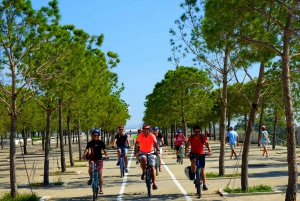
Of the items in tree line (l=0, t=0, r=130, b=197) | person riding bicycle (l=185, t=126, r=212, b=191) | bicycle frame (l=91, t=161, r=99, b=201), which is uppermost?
tree line (l=0, t=0, r=130, b=197)

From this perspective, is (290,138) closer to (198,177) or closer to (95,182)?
(198,177)

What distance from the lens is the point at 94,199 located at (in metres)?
11.8

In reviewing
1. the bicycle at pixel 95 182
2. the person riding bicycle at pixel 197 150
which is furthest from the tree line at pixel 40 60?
the person riding bicycle at pixel 197 150

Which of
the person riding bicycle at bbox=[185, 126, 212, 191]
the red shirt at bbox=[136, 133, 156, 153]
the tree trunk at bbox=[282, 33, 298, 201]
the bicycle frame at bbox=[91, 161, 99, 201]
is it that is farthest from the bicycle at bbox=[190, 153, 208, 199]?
the tree trunk at bbox=[282, 33, 298, 201]

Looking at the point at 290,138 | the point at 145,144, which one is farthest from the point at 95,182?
the point at 290,138

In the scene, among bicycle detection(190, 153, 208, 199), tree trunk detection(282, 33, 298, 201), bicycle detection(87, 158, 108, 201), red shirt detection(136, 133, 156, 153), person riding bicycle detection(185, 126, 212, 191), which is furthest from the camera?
red shirt detection(136, 133, 156, 153)

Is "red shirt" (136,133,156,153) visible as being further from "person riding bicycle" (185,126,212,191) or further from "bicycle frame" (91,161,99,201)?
"bicycle frame" (91,161,99,201)

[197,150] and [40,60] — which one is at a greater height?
[40,60]

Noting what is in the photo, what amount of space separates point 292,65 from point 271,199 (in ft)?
18.5

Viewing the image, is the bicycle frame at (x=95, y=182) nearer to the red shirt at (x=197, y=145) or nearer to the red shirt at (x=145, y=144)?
the red shirt at (x=145, y=144)

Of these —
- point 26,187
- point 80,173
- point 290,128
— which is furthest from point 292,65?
point 80,173

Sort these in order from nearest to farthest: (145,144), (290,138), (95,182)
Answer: (290,138) → (95,182) → (145,144)

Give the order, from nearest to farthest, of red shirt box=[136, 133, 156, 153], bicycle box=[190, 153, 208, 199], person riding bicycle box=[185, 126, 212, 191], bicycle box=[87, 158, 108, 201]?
bicycle box=[190, 153, 208, 199] → bicycle box=[87, 158, 108, 201] → person riding bicycle box=[185, 126, 212, 191] → red shirt box=[136, 133, 156, 153]

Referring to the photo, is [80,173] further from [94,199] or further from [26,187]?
[94,199]
